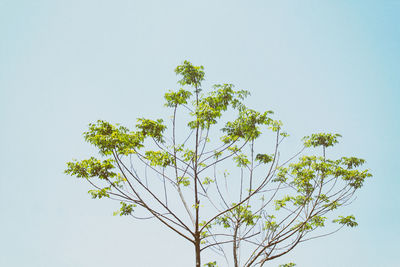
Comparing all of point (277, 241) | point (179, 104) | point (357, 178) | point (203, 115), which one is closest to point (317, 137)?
point (357, 178)

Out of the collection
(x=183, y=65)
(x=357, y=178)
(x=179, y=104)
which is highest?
(x=183, y=65)

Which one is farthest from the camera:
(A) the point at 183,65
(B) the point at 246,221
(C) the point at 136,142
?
(B) the point at 246,221

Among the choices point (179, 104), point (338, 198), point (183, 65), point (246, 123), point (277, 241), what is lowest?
point (277, 241)

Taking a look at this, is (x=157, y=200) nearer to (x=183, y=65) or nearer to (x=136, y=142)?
(x=136, y=142)

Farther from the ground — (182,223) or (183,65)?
(183,65)

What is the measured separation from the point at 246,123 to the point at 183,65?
2.75 m

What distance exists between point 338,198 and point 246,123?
4996 millimetres

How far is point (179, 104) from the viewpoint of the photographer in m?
8.15

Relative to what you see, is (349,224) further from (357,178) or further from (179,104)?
(179,104)

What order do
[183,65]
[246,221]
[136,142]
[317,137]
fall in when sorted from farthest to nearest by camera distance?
[246,221] < [317,137] < [183,65] < [136,142]

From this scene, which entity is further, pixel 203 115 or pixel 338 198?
pixel 338 198

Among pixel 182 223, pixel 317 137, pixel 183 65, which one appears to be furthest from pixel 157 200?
pixel 317 137

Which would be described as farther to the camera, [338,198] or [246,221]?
A: [246,221]

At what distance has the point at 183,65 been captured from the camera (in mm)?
8547
